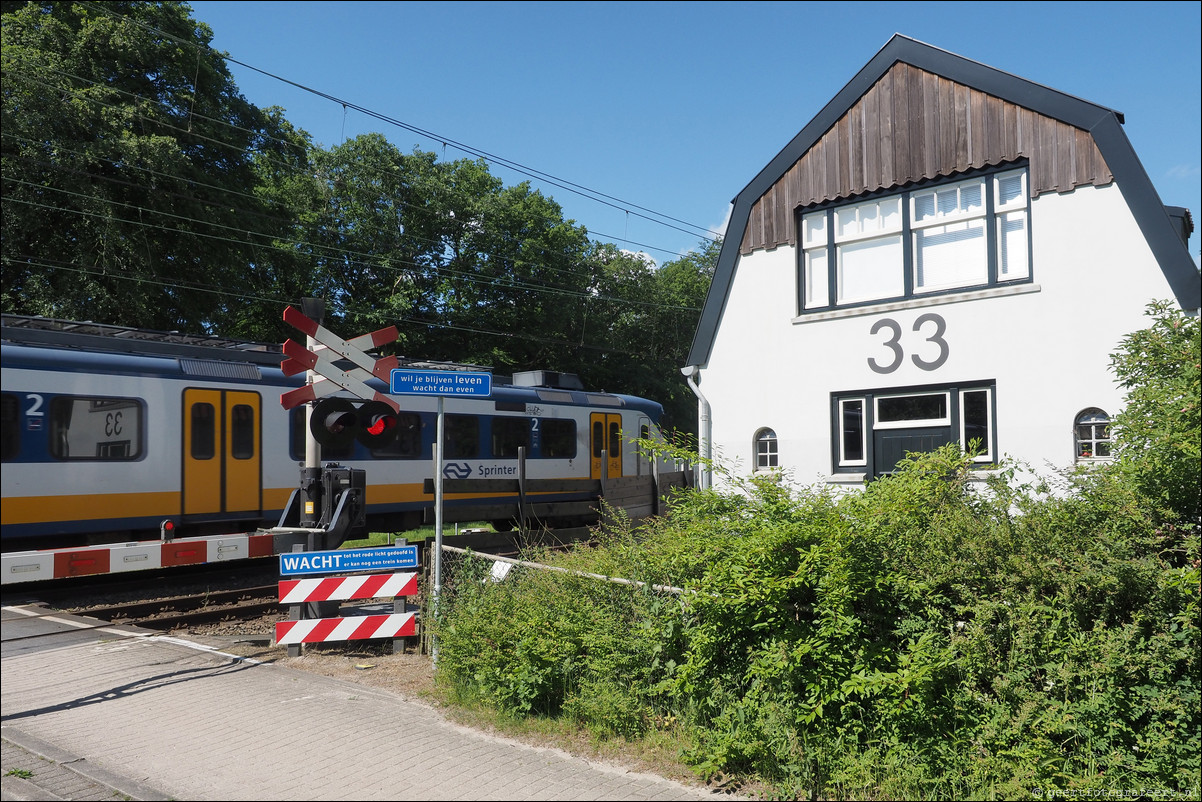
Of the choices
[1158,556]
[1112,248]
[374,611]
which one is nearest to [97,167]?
[374,611]

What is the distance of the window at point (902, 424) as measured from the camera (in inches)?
408

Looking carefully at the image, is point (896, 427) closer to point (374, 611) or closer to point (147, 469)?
point (374, 611)

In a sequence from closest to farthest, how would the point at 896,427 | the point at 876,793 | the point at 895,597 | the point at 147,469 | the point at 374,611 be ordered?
the point at 876,793
the point at 895,597
the point at 374,611
the point at 896,427
the point at 147,469

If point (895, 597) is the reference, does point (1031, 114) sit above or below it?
above

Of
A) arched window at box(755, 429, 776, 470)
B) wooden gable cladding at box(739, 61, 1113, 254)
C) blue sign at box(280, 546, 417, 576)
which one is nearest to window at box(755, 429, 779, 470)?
arched window at box(755, 429, 776, 470)

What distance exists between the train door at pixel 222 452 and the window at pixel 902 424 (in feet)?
29.7

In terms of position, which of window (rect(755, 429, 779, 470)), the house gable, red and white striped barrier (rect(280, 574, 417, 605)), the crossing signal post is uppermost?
the house gable

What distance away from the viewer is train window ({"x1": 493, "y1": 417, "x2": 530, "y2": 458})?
1808 centimetres

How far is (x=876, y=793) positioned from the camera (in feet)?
16.0

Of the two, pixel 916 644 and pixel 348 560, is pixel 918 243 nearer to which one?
pixel 916 644

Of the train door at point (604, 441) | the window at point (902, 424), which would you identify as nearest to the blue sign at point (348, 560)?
the window at point (902, 424)

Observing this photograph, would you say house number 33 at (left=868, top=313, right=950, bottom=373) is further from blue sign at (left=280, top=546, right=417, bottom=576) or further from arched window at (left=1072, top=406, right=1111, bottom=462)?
blue sign at (left=280, top=546, right=417, bottom=576)

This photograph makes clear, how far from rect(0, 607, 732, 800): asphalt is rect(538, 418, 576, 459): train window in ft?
38.0

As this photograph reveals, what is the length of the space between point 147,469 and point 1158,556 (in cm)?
1245
